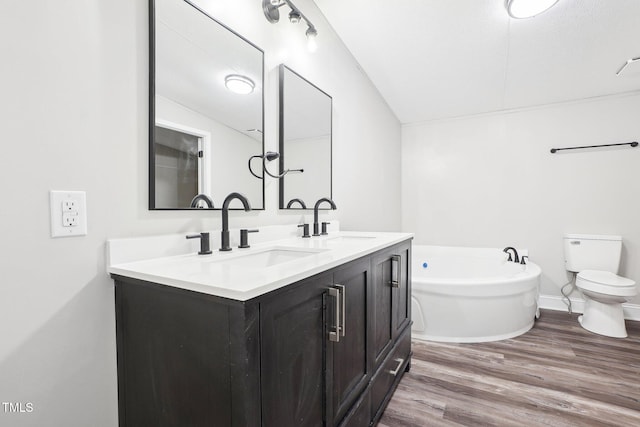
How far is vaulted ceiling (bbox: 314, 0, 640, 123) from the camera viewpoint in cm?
192

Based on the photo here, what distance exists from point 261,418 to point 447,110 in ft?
11.7

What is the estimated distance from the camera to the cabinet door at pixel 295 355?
73 centimetres

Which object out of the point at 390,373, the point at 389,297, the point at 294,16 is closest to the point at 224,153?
the point at 294,16

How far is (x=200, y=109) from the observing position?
125 centimetres

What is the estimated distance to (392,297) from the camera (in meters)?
1.64

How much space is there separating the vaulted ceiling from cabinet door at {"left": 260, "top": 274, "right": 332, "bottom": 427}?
2.01 m

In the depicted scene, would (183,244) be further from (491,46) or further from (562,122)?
(562,122)

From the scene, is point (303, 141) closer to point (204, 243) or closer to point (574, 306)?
point (204, 243)

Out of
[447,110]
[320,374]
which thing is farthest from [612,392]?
[447,110]

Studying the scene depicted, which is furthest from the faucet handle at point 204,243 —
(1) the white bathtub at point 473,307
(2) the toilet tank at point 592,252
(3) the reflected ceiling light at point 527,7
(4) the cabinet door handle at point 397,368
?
(2) the toilet tank at point 592,252

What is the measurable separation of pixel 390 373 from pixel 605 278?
7.51 feet

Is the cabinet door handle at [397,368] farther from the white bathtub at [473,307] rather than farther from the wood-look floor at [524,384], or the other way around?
the white bathtub at [473,307]

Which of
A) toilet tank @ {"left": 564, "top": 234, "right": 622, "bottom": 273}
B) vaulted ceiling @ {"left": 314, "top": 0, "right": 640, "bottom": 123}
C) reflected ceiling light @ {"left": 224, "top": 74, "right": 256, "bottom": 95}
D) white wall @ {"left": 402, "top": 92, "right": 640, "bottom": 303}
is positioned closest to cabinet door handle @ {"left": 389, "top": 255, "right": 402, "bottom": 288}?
reflected ceiling light @ {"left": 224, "top": 74, "right": 256, "bottom": 95}

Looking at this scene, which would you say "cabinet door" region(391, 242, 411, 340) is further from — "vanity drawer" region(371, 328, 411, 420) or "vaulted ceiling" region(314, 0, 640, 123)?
"vaulted ceiling" region(314, 0, 640, 123)
